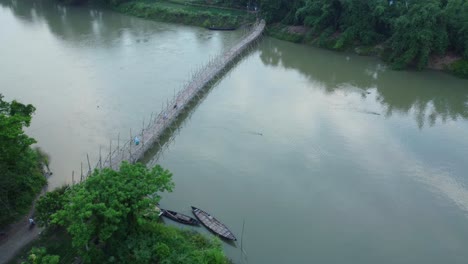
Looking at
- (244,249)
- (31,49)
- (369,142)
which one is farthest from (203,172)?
(31,49)

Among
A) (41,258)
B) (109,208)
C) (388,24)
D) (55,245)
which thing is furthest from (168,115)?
(388,24)

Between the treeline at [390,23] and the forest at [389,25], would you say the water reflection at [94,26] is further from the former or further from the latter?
the treeline at [390,23]

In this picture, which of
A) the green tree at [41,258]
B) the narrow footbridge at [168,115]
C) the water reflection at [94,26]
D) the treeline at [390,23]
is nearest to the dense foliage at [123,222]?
the green tree at [41,258]

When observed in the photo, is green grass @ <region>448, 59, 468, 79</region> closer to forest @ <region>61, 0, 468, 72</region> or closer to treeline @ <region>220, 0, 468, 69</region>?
forest @ <region>61, 0, 468, 72</region>

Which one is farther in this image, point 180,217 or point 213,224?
point 180,217

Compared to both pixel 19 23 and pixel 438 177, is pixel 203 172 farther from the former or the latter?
pixel 19 23

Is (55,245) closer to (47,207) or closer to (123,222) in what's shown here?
(47,207)
